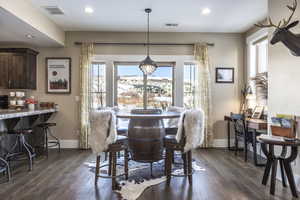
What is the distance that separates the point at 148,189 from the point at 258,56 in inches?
148

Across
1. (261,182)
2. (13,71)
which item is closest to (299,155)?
(261,182)

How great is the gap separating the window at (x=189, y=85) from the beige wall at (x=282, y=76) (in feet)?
7.20

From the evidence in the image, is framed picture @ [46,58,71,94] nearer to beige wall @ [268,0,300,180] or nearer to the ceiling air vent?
the ceiling air vent

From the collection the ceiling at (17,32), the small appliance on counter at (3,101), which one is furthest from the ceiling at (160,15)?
the small appliance on counter at (3,101)

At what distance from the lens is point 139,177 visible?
10.6ft

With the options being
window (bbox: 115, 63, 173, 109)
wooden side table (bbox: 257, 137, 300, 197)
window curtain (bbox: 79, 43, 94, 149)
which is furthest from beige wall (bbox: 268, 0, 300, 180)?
window curtain (bbox: 79, 43, 94, 149)

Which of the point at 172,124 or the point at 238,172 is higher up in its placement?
the point at 172,124

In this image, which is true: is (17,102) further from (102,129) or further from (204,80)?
(204,80)

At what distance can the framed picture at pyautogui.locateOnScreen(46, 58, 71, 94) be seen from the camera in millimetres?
5152

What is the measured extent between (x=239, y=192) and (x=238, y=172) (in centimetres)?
79

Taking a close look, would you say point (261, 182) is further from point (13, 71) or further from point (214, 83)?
point (13, 71)

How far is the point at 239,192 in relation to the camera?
2756mm

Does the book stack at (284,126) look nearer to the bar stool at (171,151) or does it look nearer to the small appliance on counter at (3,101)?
the bar stool at (171,151)

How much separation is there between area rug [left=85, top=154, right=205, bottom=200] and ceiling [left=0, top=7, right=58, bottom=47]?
2.59 m
